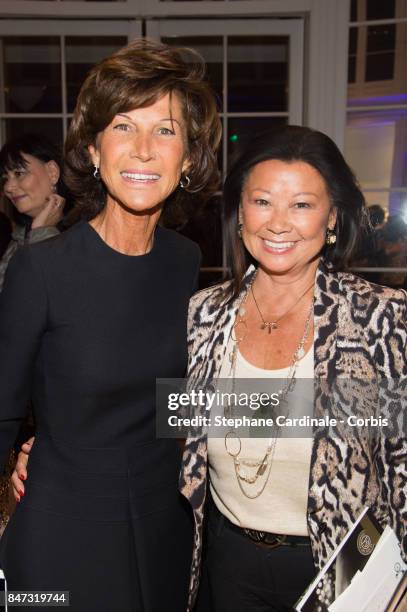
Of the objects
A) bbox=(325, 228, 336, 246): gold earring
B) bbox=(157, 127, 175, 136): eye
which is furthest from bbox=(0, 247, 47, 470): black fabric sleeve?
bbox=(325, 228, 336, 246): gold earring

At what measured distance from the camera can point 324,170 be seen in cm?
152

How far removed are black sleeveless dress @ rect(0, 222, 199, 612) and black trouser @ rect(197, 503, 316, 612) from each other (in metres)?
0.15

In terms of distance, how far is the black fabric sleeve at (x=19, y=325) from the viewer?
4.41 ft

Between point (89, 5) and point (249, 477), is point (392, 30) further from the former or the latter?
point (249, 477)

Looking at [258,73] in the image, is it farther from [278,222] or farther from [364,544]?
[364,544]

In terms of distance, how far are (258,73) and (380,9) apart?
0.92 m

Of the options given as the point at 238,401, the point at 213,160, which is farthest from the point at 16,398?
the point at 213,160

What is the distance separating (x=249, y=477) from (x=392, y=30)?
373 cm

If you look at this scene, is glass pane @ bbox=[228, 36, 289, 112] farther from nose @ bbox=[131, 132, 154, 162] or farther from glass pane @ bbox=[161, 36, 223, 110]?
A: nose @ bbox=[131, 132, 154, 162]

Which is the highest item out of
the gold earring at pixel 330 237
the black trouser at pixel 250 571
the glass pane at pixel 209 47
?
the glass pane at pixel 209 47

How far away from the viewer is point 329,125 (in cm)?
422

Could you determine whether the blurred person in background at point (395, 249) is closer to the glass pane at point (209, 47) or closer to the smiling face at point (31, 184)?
the glass pane at point (209, 47)

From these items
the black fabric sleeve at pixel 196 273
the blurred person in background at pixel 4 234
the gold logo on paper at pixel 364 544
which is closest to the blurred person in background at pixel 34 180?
the blurred person in background at pixel 4 234

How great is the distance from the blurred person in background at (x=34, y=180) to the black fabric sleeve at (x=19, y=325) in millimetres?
1621
